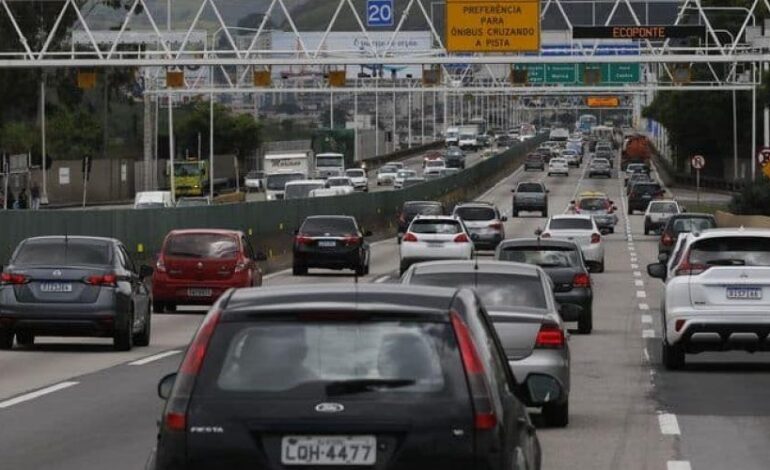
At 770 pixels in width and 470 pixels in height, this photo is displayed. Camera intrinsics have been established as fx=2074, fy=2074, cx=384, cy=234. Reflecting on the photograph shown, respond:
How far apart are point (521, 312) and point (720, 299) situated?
6520 mm

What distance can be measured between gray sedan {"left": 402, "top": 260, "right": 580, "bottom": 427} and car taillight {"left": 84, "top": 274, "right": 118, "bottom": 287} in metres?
8.35

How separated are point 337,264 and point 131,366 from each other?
26.3 m

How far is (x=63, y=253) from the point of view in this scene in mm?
26016

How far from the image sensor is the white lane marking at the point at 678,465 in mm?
14375

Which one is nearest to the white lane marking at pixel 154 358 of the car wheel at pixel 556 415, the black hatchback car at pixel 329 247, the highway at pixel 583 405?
the highway at pixel 583 405

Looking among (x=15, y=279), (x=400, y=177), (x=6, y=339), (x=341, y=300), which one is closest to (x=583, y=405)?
(x=15, y=279)

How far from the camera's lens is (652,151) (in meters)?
185

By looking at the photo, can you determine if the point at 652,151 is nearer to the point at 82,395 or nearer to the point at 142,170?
the point at 142,170

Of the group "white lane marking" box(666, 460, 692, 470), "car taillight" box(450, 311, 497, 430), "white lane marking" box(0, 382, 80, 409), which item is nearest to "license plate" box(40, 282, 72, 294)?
"white lane marking" box(0, 382, 80, 409)

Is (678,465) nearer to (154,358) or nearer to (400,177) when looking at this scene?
(154,358)

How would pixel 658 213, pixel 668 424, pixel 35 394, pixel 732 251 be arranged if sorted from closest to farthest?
pixel 668 424 → pixel 35 394 → pixel 732 251 → pixel 658 213

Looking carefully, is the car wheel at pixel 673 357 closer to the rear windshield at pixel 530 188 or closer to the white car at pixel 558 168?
the rear windshield at pixel 530 188

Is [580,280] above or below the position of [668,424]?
above

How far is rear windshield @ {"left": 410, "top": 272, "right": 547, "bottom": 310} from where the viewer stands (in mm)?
17453
